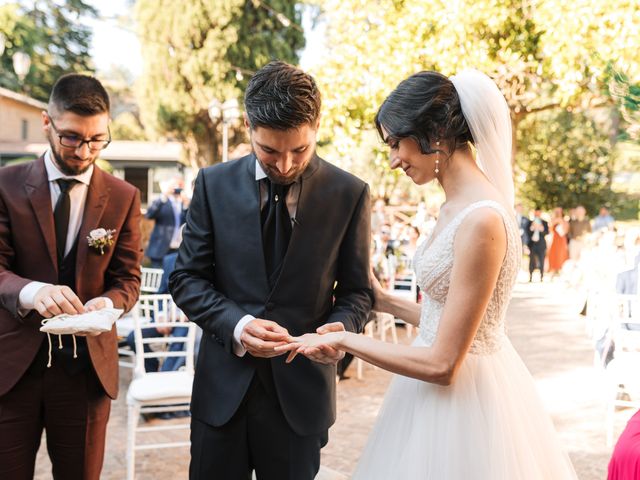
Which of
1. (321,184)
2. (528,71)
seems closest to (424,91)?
(321,184)

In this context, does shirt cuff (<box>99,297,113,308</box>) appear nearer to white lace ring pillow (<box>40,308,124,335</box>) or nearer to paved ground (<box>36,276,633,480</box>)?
white lace ring pillow (<box>40,308,124,335</box>)

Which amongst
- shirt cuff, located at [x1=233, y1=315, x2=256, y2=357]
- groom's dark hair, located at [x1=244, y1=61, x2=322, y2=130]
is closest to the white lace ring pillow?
shirt cuff, located at [x1=233, y1=315, x2=256, y2=357]

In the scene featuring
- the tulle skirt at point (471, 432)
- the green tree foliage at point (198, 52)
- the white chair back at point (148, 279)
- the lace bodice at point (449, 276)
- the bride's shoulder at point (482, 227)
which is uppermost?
the green tree foliage at point (198, 52)

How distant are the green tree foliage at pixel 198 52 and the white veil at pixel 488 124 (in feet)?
74.1

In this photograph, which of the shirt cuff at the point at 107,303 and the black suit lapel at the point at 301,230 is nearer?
the black suit lapel at the point at 301,230

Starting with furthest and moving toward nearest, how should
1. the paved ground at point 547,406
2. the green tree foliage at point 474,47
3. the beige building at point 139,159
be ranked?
the beige building at point 139,159 < the green tree foliage at point 474,47 < the paved ground at point 547,406

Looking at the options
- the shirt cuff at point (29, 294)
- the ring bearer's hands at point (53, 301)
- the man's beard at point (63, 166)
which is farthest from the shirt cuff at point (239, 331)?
the man's beard at point (63, 166)

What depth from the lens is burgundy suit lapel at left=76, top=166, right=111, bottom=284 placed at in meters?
2.65

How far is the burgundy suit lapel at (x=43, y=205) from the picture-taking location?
2.55 meters

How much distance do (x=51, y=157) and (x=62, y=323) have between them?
2.42ft

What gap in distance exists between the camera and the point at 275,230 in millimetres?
2262

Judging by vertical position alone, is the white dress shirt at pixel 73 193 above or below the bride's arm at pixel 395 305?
above

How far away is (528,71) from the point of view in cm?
1098

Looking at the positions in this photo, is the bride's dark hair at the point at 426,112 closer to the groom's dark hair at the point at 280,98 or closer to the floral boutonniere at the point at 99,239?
the groom's dark hair at the point at 280,98
